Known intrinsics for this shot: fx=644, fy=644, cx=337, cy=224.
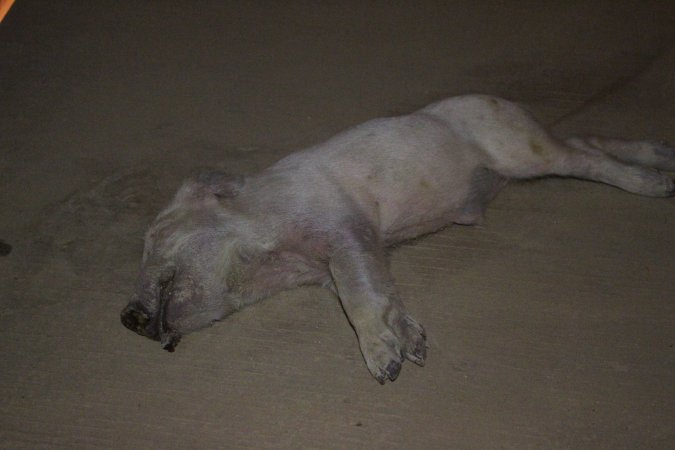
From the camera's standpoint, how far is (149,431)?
2648 mm

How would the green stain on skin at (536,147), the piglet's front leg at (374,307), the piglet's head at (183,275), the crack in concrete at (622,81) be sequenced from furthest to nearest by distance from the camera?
1. the crack in concrete at (622,81)
2. the green stain on skin at (536,147)
3. the piglet's head at (183,275)
4. the piglet's front leg at (374,307)

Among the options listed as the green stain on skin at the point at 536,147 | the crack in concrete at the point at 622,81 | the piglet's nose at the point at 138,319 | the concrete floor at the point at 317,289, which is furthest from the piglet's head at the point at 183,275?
the crack in concrete at the point at 622,81

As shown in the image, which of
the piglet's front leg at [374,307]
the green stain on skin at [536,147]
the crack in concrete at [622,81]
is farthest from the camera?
the crack in concrete at [622,81]

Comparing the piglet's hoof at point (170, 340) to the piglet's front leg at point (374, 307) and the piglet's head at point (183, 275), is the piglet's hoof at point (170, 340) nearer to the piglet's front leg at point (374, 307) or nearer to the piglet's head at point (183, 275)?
the piglet's head at point (183, 275)

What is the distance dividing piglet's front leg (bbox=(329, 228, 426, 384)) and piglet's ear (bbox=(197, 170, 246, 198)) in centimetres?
57

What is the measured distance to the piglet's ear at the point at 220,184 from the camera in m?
2.98

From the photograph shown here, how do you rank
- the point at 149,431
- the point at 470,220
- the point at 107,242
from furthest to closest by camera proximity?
the point at 107,242 → the point at 470,220 → the point at 149,431

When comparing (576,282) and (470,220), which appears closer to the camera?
(576,282)

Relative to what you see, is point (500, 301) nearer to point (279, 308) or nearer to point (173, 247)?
point (279, 308)

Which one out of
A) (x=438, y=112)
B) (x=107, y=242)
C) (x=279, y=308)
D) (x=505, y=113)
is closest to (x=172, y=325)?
(x=279, y=308)

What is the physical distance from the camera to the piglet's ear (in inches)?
117

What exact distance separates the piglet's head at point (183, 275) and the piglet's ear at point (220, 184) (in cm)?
9

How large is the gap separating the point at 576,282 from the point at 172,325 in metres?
1.84

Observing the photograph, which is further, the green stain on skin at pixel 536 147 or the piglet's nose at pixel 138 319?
the green stain on skin at pixel 536 147
